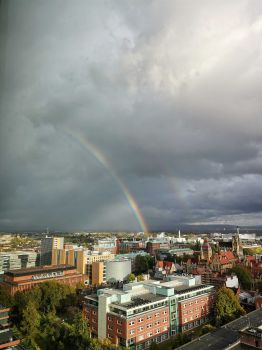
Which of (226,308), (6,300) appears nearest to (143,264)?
(6,300)

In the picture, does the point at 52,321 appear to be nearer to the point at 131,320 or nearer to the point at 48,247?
the point at 131,320

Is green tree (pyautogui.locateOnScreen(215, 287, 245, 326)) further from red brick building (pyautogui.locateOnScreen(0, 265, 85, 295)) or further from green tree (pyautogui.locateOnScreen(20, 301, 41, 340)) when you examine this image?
red brick building (pyautogui.locateOnScreen(0, 265, 85, 295))

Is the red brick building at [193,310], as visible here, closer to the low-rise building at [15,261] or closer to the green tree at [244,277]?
the green tree at [244,277]

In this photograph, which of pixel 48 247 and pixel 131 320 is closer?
pixel 131 320

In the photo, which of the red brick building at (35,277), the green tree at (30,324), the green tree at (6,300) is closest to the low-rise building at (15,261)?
the red brick building at (35,277)

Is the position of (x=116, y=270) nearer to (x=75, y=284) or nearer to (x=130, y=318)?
(x=75, y=284)

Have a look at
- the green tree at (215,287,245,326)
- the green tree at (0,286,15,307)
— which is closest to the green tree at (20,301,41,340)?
the green tree at (0,286,15,307)
